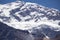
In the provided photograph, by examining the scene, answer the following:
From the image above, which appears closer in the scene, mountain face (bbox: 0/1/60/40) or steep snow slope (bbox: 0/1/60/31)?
mountain face (bbox: 0/1/60/40)

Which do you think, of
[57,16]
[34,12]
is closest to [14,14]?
Result: [34,12]

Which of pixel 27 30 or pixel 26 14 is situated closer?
pixel 27 30

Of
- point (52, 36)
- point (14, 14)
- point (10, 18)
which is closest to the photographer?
Result: point (52, 36)

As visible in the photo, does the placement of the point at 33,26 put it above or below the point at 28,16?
above

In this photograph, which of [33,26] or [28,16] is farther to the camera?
[28,16]

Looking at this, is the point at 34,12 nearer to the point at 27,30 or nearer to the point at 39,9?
the point at 39,9

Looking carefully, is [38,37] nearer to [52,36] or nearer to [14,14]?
[52,36]

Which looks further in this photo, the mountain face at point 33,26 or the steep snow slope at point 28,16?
the steep snow slope at point 28,16

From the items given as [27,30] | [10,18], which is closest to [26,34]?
[27,30]

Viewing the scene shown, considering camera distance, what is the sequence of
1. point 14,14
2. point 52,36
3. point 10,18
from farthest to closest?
point 14,14 < point 10,18 < point 52,36
